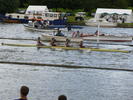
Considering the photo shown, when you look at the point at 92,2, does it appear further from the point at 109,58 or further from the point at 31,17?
the point at 109,58

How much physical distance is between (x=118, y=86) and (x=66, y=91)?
13.4ft

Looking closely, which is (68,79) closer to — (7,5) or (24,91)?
(24,91)

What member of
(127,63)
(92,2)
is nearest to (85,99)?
(127,63)

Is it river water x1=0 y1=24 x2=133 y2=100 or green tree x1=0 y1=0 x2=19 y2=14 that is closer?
river water x1=0 y1=24 x2=133 y2=100

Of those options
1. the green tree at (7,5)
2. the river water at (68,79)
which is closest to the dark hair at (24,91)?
the river water at (68,79)

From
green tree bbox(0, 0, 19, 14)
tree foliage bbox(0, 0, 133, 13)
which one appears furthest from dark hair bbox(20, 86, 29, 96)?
tree foliage bbox(0, 0, 133, 13)

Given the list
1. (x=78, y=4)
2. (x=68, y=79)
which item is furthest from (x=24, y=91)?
(x=78, y=4)

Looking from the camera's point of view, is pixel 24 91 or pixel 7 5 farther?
pixel 7 5

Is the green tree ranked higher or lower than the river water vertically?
lower

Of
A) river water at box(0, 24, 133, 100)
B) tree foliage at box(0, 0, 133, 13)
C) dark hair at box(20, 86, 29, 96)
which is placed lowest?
tree foliage at box(0, 0, 133, 13)

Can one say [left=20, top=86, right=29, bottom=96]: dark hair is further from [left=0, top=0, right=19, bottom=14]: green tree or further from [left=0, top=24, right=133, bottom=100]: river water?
[left=0, top=0, right=19, bottom=14]: green tree

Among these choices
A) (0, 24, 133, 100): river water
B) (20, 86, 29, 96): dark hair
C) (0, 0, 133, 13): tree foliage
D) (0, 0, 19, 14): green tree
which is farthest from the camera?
(0, 0, 133, 13): tree foliage

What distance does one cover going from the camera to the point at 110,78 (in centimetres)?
3438

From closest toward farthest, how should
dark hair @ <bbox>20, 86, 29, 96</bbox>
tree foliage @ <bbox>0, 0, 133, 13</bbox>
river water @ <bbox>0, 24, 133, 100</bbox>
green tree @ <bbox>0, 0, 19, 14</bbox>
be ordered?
dark hair @ <bbox>20, 86, 29, 96</bbox> < river water @ <bbox>0, 24, 133, 100</bbox> < green tree @ <bbox>0, 0, 19, 14</bbox> < tree foliage @ <bbox>0, 0, 133, 13</bbox>
